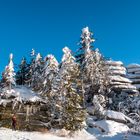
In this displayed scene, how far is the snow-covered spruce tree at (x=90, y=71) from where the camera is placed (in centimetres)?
6788

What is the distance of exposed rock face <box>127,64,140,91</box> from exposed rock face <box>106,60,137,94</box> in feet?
7.08

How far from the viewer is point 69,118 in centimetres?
4994

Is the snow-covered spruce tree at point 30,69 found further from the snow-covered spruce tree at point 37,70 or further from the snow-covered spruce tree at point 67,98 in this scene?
the snow-covered spruce tree at point 67,98

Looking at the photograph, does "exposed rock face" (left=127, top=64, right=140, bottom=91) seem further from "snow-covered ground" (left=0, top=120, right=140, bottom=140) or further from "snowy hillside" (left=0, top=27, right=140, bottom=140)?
"snow-covered ground" (left=0, top=120, right=140, bottom=140)

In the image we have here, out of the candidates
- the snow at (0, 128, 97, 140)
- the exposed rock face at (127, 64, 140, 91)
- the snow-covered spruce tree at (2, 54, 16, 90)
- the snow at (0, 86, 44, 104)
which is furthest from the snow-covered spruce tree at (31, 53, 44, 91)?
the exposed rock face at (127, 64, 140, 91)

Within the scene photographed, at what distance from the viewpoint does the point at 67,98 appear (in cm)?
5100

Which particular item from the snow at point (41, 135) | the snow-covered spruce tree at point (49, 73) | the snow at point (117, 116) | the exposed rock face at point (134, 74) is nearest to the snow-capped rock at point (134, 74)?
the exposed rock face at point (134, 74)

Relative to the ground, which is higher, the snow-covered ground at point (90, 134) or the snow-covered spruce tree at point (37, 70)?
the snow-covered spruce tree at point (37, 70)

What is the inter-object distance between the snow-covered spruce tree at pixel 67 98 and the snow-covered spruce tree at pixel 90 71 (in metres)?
13.2

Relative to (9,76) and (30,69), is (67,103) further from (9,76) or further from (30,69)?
(30,69)

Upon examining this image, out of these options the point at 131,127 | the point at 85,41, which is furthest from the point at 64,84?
the point at 85,41

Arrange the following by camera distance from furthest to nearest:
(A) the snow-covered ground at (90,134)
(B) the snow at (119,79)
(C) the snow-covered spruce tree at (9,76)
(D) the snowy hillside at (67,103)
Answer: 1. (B) the snow at (119,79)
2. (C) the snow-covered spruce tree at (9,76)
3. (D) the snowy hillside at (67,103)
4. (A) the snow-covered ground at (90,134)

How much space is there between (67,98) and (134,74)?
138 feet

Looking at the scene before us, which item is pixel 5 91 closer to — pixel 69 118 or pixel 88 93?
pixel 69 118
